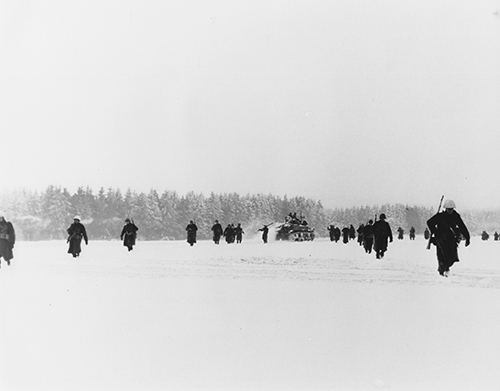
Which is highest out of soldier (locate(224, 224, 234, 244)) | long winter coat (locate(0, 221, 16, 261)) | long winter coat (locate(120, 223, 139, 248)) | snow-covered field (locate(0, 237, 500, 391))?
soldier (locate(224, 224, 234, 244))

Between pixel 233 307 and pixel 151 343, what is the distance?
2.05 metres

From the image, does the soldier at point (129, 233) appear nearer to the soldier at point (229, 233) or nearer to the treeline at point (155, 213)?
the soldier at point (229, 233)

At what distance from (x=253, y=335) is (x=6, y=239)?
10431 mm

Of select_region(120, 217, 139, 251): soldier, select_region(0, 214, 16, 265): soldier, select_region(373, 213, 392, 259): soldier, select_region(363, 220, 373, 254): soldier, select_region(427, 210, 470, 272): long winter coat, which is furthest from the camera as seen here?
select_region(120, 217, 139, 251): soldier

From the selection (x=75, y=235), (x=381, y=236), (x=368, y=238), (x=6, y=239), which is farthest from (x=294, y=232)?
(x=6, y=239)

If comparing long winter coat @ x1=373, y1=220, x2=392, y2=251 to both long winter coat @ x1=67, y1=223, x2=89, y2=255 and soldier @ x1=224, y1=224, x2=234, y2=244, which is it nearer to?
long winter coat @ x1=67, y1=223, x2=89, y2=255

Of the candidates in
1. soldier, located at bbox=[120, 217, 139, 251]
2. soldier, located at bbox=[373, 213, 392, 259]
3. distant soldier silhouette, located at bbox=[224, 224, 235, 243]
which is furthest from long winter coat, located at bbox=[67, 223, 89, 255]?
distant soldier silhouette, located at bbox=[224, 224, 235, 243]

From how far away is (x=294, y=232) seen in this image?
160 ft

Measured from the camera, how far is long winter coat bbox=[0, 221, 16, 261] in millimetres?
16109

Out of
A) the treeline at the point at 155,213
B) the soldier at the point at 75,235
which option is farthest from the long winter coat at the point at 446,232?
the treeline at the point at 155,213

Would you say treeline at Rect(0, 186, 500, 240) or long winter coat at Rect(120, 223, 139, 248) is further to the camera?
treeline at Rect(0, 186, 500, 240)

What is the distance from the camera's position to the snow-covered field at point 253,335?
7852 mm

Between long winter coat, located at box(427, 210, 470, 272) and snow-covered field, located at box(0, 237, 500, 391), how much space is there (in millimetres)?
1031

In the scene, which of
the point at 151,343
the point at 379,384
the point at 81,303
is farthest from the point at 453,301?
the point at 81,303
